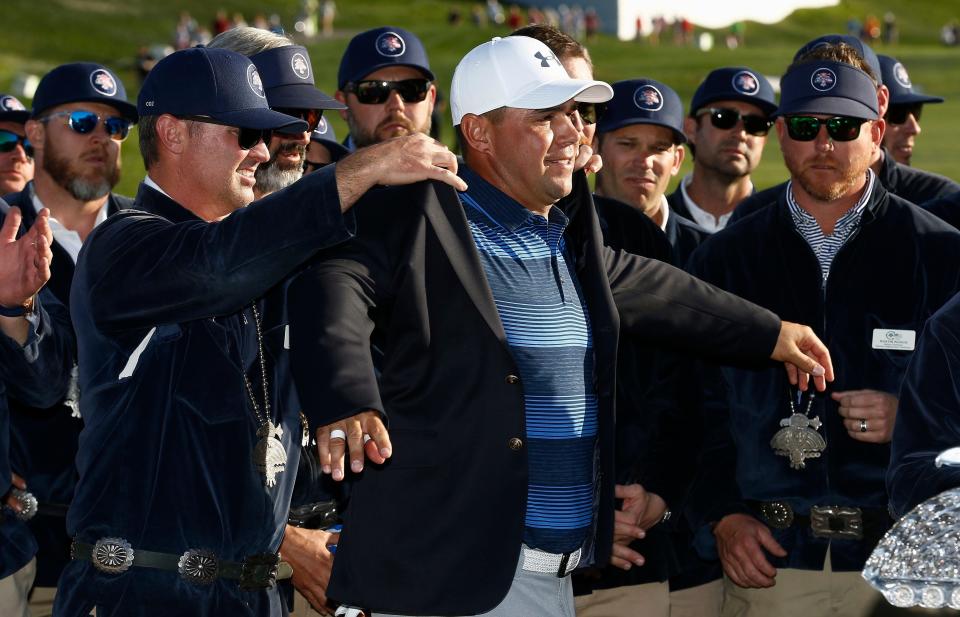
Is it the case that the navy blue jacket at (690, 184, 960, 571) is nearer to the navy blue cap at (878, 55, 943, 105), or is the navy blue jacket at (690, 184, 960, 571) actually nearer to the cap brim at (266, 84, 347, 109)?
the cap brim at (266, 84, 347, 109)

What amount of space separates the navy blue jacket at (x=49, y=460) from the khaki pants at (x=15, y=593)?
2.24ft

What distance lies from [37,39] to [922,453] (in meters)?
67.0

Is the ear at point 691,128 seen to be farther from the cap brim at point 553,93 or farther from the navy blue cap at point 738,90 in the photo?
the cap brim at point 553,93

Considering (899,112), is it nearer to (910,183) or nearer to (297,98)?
(910,183)

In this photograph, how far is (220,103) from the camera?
15.4 ft

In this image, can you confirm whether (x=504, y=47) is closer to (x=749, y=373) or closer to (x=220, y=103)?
(x=220, y=103)

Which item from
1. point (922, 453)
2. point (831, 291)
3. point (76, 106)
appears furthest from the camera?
point (76, 106)

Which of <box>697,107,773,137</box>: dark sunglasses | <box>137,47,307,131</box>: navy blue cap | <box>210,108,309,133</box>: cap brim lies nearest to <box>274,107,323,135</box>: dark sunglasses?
<box>137,47,307,131</box>: navy blue cap

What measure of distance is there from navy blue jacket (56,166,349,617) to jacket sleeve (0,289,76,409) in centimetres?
73

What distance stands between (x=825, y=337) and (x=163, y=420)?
2.88 meters

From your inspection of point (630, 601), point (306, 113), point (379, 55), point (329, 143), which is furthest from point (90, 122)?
point (630, 601)

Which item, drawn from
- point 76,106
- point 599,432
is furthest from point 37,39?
point 599,432

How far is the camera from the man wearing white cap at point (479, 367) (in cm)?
410

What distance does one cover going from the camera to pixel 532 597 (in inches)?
183
